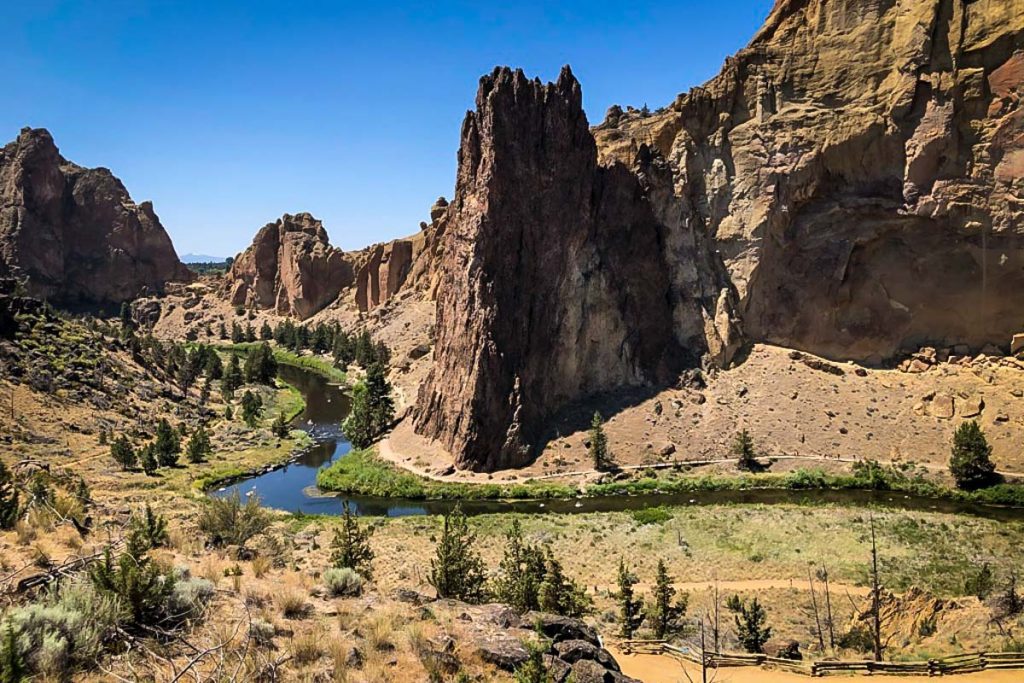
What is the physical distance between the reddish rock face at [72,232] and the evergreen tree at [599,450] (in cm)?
12422

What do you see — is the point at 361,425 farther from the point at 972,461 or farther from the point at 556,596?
the point at 972,461

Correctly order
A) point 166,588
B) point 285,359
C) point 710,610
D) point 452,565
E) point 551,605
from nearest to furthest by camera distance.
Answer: point 166,588 < point 452,565 < point 551,605 < point 710,610 < point 285,359

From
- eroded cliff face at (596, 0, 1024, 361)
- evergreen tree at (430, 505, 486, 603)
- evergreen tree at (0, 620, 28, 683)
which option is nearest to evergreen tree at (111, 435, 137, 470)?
evergreen tree at (430, 505, 486, 603)

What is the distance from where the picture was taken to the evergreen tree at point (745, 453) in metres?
47.0

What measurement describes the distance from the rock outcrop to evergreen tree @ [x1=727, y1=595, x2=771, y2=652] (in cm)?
11454

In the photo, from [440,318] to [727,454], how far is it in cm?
2756

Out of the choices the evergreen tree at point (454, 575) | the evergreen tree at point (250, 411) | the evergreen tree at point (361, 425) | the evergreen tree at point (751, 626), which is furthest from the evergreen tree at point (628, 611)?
the evergreen tree at point (250, 411)

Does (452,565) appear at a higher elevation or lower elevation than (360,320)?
lower

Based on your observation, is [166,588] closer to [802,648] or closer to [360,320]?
[802,648]

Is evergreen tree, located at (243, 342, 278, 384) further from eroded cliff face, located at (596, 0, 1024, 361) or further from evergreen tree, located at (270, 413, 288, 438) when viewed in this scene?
eroded cliff face, located at (596, 0, 1024, 361)

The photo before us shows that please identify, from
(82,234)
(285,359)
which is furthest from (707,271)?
(82,234)

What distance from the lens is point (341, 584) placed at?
13578mm

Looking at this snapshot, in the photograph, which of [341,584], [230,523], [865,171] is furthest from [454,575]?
[865,171]

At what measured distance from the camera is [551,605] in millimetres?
19969
